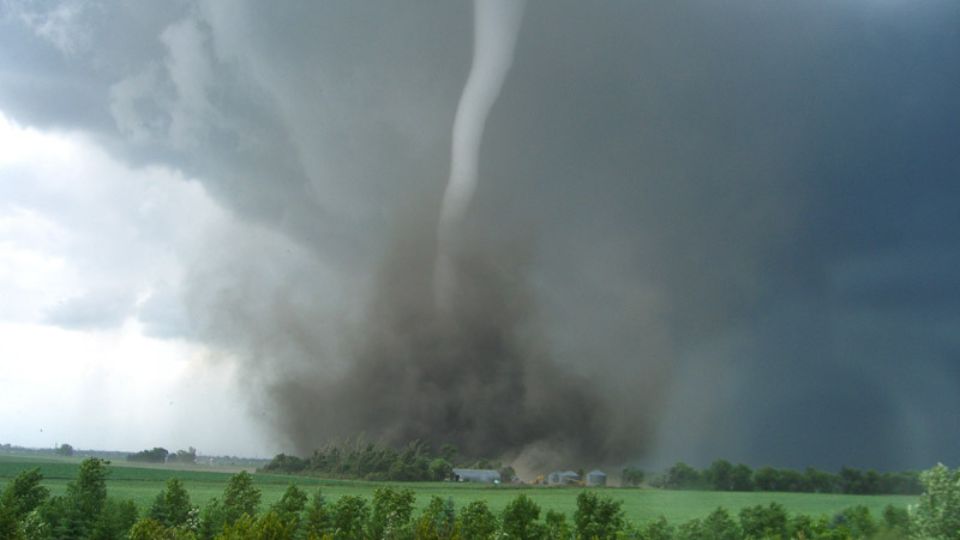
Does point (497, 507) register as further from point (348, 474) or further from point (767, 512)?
point (348, 474)

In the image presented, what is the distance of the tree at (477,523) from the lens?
4456 centimetres

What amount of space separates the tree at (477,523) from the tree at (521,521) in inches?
41.4

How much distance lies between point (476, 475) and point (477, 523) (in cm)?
8255

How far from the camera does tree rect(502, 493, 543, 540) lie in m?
48.8

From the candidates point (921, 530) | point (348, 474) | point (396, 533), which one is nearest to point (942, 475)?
point (921, 530)

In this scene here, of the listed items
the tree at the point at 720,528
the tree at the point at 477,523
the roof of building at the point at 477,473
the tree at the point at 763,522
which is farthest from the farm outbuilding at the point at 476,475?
the tree at the point at 720,528

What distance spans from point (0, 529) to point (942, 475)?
141 feet

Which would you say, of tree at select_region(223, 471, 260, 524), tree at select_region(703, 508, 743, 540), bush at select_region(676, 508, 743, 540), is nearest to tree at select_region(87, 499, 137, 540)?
tree at select_region(223, 471, 260, 524)

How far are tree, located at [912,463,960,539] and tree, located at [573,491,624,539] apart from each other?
24081 mm

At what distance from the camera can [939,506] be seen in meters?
27.6

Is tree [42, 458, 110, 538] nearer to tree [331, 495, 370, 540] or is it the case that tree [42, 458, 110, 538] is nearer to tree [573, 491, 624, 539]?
tree [331, 495, 370, 540]

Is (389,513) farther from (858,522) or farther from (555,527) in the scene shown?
(858,522)

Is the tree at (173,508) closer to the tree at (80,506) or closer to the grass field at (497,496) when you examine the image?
the tree at (80,506)

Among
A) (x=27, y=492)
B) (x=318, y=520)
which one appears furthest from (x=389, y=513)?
(x=27, y=492)
